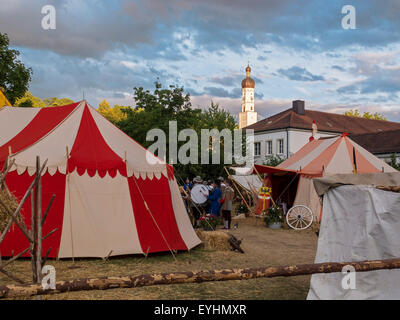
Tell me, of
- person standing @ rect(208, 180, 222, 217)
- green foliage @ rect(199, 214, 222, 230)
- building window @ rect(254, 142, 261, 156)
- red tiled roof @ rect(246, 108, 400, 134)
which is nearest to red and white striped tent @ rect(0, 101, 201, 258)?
green foliage @ rect(199, 214, 222, 230)

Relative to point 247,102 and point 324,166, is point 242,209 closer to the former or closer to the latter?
point 324,166

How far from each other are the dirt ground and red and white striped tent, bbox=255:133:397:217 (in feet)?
11.5

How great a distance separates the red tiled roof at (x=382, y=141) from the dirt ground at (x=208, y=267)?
87.5 feet

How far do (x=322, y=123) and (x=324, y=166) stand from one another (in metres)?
30.4

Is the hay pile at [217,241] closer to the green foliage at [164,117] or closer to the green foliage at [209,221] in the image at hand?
the green foliage at [209,221]

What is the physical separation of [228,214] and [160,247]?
206 inches

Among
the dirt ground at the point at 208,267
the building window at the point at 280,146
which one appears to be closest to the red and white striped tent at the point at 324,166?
the dirt ground at the point at 208,267

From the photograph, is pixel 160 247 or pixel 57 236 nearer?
pixel 57 236

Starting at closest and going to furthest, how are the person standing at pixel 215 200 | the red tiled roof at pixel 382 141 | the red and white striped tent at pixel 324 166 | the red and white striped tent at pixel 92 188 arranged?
the red and white striped tent at pixel 92 188
the person standing at pixel 215 200
the red and white striped tent at pixel 324 166
the red tiled roof at pixel 382 141

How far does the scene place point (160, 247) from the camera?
9156mm

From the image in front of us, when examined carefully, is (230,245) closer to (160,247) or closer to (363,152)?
(160,247)

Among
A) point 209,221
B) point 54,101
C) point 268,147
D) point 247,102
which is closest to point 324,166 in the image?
point 209,221

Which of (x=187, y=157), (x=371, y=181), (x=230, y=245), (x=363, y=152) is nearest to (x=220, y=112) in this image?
(x=187, y=157)

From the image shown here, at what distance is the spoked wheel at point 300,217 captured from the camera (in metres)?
15.1
